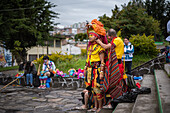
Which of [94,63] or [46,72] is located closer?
[94,63]

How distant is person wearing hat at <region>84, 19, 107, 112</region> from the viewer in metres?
4.89

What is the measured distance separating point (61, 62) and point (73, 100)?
228 inches

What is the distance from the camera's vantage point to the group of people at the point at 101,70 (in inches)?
188

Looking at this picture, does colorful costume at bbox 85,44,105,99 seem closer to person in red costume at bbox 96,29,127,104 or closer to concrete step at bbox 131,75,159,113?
person in red costume at bbox 96,29,127,104

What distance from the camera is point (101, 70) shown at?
15.8 feet

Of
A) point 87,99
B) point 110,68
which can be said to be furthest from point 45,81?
point 110,68

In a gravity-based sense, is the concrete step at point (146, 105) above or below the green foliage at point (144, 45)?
below

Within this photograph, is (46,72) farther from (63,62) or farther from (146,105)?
(146,105)

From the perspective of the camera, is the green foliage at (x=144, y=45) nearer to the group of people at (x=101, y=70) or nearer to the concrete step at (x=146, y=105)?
the group of people at (x=101, y=70)

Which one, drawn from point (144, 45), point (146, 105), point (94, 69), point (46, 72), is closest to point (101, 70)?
point (94, 69)

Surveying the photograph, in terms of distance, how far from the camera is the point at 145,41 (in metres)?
13.7

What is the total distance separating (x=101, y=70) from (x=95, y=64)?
0.85 feet

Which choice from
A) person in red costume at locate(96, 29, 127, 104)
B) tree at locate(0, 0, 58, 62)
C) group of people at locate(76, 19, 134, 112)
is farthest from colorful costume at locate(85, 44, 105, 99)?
tree at locate(0, 0, 58, 62)

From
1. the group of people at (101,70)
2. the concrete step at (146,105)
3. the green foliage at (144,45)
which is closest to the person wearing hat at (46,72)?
the group of people at (101,70)
